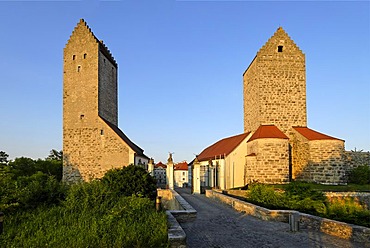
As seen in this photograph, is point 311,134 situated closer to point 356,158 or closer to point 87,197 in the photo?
point 356,158

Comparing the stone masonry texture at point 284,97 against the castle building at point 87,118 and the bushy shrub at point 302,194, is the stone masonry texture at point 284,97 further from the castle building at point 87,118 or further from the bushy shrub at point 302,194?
the castle building at point 87,118

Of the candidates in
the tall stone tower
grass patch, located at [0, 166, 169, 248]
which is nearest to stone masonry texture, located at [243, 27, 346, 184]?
the tall stone tower

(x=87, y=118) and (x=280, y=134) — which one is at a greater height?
(x=87, y=118)

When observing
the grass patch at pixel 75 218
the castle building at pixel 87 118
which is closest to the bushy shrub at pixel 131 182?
the grass patch at pixel 75 218

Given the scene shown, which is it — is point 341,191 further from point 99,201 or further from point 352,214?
point 99,201

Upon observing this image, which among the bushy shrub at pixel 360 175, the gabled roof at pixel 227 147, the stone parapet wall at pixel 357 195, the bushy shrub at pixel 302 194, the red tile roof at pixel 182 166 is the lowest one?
the red tile roof at pixel 182 166

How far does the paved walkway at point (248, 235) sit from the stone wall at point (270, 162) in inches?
479

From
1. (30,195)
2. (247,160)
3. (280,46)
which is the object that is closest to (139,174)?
(30,195)

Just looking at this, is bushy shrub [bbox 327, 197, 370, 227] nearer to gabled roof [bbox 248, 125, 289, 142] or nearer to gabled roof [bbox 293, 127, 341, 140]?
gabled roof [bbox 248, 125, 289, 142]

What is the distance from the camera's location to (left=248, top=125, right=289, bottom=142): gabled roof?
958 inches

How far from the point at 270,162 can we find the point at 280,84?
26.1 ft

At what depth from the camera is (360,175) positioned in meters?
27.0

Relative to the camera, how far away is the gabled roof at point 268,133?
958 inches

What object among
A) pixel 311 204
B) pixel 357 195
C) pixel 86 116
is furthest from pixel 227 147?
pixel 311 204
